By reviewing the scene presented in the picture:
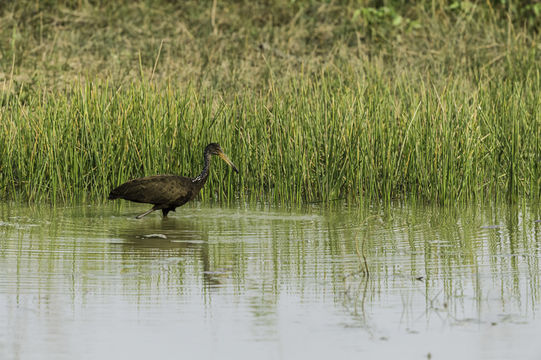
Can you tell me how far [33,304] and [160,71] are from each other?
1190 centimetres

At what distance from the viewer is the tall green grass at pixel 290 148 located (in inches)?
418

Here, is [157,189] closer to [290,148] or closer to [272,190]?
[290,148]

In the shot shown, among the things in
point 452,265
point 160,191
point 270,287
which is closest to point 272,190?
point 160,191

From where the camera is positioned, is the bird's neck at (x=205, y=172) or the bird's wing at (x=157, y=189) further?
the bird's neck at (x=205, y=172)

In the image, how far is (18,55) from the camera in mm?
17312

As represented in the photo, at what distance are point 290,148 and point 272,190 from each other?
723 millimetres

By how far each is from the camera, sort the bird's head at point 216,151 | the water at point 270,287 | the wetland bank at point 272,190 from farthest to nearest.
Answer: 1. the bird's head at point 216,151
2. the wetland bank at point 272,190
3. the water at point 270,287

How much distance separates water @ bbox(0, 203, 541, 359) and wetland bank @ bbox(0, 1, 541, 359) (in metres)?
0.02

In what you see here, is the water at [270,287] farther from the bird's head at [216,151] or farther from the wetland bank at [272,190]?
the bird's head at [216,151]

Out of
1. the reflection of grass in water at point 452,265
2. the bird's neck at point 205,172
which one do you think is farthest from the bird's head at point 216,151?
the reflection of grass in water at point 452,265

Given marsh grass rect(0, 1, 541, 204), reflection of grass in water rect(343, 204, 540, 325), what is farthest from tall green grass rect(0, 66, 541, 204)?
reflection of grass in water rect(343, 204, 540, 325)

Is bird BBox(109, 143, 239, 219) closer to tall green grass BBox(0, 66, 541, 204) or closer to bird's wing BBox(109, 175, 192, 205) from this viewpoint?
bird's wing BBox(109, 175, 192, 205)

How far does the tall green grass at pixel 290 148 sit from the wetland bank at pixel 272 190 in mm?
31

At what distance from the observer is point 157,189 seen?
9.41 meters
